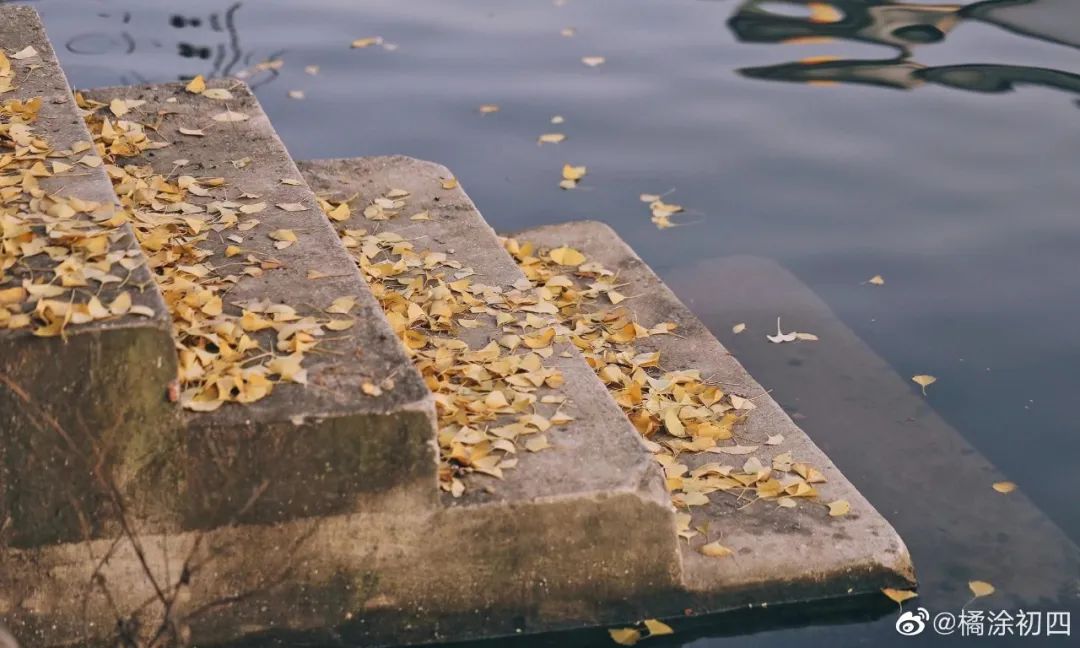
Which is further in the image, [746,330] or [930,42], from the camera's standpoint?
[930,42]

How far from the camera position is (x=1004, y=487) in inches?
146

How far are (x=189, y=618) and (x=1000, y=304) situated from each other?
3.06 metres

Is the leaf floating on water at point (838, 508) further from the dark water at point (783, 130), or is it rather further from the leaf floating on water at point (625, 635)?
the leaf floating on water at point (625, 635)

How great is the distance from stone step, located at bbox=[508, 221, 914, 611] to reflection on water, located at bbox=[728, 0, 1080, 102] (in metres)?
3.17

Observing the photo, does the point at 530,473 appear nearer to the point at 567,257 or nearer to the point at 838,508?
the point at 838,508

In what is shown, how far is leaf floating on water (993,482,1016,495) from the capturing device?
3.68m

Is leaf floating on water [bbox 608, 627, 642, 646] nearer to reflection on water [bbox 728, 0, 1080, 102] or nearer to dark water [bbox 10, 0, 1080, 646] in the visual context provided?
dark water [bbox 10, 0, 1080, 646]

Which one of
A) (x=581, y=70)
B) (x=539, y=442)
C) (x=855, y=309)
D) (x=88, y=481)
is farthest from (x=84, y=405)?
(x=581, y=70)

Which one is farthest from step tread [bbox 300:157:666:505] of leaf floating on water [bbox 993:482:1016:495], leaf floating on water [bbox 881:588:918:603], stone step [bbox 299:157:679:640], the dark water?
leaf floating on water [bbox 993:482:1016:495]

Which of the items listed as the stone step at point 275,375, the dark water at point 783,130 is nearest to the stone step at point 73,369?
the stone step at point 275,375

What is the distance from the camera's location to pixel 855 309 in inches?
187

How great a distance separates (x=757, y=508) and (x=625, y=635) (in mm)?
524

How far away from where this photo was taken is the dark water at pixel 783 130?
453cm

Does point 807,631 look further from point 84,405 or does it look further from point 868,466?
point 84,405
